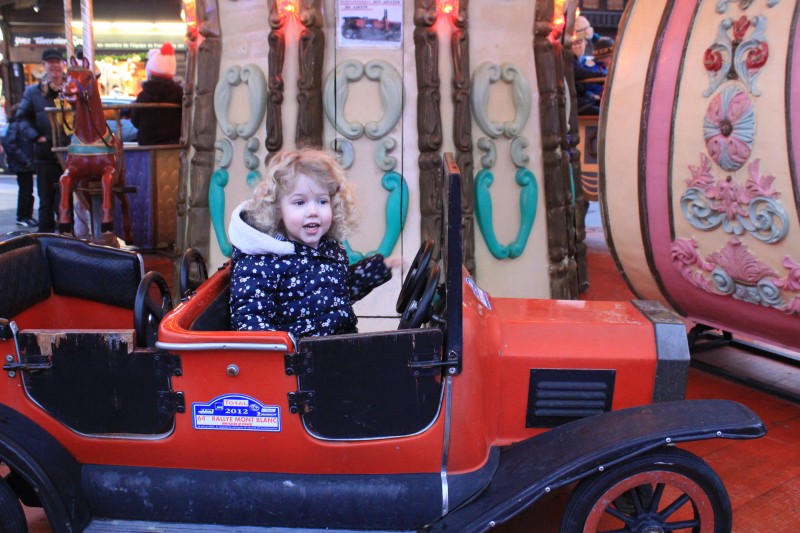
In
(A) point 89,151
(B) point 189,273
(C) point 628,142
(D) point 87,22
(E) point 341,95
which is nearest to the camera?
(B) point 189,273

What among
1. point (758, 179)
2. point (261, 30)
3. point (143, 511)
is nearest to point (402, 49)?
point (261, 30)

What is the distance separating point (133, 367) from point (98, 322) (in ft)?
2.54

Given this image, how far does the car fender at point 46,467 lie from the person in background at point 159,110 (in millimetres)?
5510

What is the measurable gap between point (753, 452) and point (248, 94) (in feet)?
10.7

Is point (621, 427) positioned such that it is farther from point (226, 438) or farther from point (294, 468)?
point (226, 438)

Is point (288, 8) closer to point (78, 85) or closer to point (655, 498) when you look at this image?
point (78, 85)

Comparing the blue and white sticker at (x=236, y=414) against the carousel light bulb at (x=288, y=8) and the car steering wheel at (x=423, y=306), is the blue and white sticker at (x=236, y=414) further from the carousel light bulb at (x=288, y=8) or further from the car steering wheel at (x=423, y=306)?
the carousel light bulb at (x=288, y=8)

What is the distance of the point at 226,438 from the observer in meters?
1.98

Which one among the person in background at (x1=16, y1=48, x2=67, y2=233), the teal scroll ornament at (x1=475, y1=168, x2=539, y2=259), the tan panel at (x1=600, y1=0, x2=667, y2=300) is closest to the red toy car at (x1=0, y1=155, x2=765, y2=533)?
the tan panel at (x1=600, y1=0, x2=667, y2=300)

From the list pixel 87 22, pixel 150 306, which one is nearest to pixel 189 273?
pixel 150 306

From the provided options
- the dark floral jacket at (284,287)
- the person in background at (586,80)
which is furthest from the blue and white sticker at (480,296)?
the person in background at (586,80)

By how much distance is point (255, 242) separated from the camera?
2.16 m

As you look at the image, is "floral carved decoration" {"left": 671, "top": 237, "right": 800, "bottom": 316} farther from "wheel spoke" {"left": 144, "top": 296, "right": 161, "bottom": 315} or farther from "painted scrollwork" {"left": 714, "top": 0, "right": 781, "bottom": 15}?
"wheel spoke" {"left": 144, "top": 296, "right": 161, "bottom": 315}

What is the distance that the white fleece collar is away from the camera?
2.15 m
